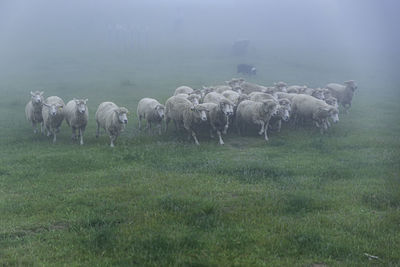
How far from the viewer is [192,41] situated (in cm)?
7281

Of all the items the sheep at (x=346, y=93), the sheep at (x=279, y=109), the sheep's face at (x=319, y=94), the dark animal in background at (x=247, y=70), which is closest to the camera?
the sheep at (x=279, y=109)

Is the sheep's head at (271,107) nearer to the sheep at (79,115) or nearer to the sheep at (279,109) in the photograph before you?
the sheep at (279,109)

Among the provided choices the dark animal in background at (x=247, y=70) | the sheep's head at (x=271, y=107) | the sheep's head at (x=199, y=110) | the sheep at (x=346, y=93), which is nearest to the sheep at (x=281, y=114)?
the sheep's head at (x=271, y=107)

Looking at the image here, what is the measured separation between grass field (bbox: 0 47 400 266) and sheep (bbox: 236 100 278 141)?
0.65 m

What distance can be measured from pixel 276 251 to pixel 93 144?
975 centimetres

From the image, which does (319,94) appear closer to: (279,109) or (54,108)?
(279,109)

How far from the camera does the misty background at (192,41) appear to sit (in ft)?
142

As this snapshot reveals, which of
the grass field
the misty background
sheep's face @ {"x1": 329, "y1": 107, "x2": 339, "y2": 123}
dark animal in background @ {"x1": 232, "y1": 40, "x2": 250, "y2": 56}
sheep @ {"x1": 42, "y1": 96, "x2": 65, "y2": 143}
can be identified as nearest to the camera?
the grass field

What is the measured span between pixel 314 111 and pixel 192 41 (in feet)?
191

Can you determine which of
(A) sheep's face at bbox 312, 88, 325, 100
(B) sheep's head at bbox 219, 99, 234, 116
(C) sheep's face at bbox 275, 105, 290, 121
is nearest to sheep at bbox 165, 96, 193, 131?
(B) sheep's head at bbox 219, 99, 234, 116

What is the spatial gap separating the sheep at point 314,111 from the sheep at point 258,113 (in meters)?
2.08

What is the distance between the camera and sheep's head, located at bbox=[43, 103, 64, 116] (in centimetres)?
1494

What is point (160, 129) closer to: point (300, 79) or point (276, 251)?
point (276, 251)

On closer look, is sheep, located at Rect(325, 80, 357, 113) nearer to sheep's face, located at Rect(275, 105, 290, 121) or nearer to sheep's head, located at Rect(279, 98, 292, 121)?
sheep's head, located at Rect(279, 98, 292, 121)
